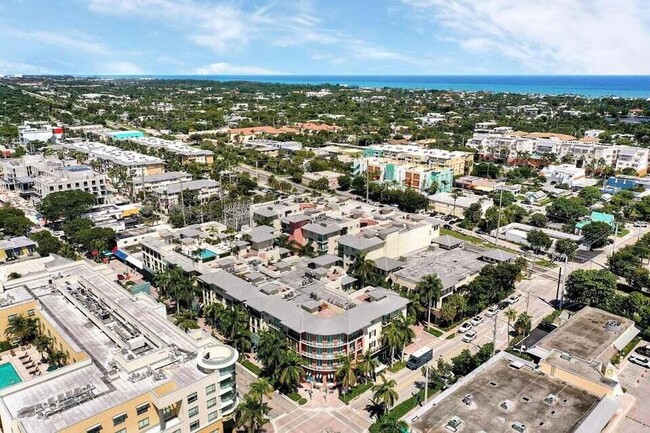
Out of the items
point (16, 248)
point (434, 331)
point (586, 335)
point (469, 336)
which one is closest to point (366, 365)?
point (434, 331)

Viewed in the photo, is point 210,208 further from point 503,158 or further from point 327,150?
point 503,158

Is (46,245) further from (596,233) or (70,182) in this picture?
(596,233)

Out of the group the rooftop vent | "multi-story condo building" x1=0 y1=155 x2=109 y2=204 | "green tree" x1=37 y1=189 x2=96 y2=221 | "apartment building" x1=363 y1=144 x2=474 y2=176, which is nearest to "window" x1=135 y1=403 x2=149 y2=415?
the rooftop vent

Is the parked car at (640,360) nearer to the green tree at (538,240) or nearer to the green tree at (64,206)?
the green tree at (538,240)

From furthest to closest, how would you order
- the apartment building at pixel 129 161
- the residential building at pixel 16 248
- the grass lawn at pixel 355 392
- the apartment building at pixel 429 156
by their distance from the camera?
the apartment building at pixel 429 156 < the apartment building at pixel 129 161 < the residential building at pixel 16 248 < the grass lawn at pixel 355 392

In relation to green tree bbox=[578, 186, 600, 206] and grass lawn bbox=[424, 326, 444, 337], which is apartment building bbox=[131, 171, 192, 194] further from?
green tree bbox=[578, 186, 600, 206]

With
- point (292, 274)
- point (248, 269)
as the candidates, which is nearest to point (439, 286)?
point (292, 274)

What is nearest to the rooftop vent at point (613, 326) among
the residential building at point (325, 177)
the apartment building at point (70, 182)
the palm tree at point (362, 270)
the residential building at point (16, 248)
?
the palm tree at point (362, 270)
